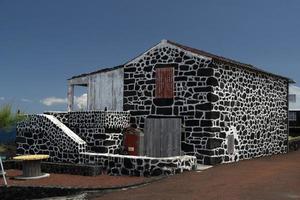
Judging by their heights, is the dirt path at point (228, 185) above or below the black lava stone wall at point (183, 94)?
below

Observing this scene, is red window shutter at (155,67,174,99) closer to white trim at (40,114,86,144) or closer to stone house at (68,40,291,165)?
stone house at (68,40,291,165)

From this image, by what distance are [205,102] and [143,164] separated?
439 centimetres

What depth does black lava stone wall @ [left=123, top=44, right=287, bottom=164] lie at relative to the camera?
1991 cm

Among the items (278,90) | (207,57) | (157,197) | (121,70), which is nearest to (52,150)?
(121,70)

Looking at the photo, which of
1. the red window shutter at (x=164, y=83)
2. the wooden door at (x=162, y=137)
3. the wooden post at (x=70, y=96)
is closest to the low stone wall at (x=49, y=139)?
the wooden door at (x=162, y=137)

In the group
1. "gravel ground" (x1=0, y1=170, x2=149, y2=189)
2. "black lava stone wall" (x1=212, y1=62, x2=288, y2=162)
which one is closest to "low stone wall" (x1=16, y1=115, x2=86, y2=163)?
"gravel ground" (x1=0, y1=170, x2=149, y2=189)

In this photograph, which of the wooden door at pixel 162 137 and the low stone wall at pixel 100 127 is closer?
the wooden door at pixel 162 137

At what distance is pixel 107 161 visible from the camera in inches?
707

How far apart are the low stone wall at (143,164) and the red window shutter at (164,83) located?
4.33 meters

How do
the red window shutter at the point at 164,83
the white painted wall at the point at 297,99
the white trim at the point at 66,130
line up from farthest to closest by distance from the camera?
the white painted wall at the point at 297,99 → the red window shutter at the point at 164,83 → the white trim at the point at 66,130

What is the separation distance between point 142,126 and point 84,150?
3.43 metres

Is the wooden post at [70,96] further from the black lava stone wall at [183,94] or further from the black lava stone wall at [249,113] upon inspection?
the black lava stone wall at [249,113]

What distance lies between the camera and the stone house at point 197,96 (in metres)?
20.0

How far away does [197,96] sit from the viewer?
2017 centimetres
